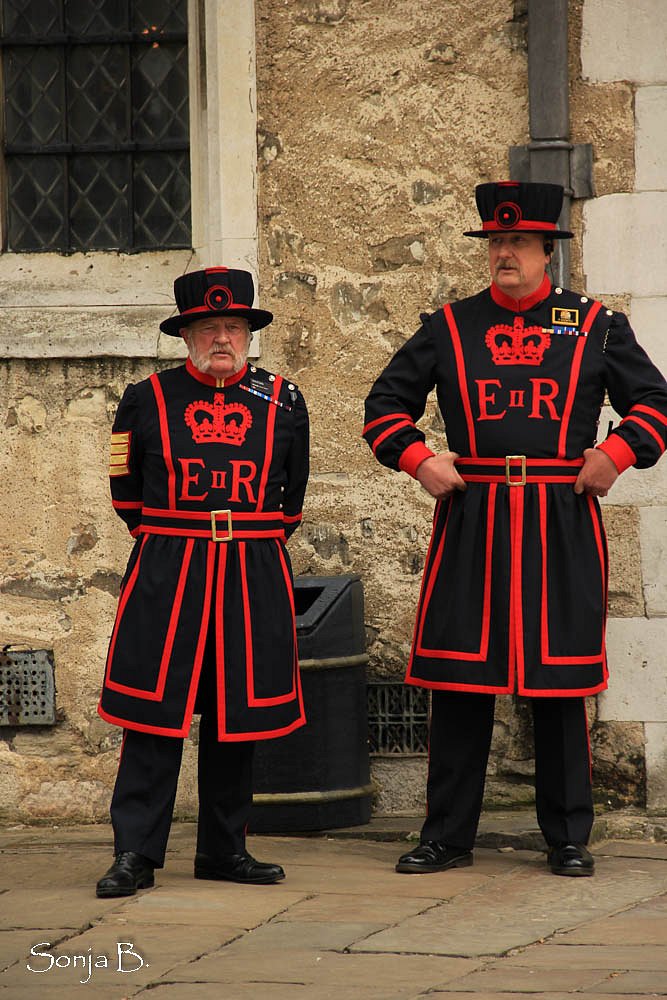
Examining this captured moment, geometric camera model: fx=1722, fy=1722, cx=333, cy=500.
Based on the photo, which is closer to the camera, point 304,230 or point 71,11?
point 304,230

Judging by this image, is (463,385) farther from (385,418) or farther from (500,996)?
(500,996)

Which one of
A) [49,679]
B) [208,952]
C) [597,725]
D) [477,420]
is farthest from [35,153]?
[208,952]

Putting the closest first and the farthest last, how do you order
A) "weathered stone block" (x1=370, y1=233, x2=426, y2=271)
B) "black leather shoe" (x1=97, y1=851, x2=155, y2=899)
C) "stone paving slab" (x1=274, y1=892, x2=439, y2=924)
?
"stone paving slab" (x1=274, y1=892, x2=439, y2=924) → "black leather shoe" (x1=97, y1=851, x2=155, y2=899) → "weathered stone block" (x1=370, y1=233, x2=426, y2=271)

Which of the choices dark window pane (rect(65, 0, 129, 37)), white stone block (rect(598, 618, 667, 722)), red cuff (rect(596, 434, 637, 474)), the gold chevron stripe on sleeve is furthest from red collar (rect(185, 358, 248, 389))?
dark window pane (rect(65, 0, 129, 37))

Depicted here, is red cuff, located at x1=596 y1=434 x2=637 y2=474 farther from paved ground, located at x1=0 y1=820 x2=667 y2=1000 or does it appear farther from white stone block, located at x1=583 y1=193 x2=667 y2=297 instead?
paved ground, located at x1=0 y1=820 x2=667 y2=1000

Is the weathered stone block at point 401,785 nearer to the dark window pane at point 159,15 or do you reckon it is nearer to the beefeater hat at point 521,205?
the beefeater hat at point 521,205

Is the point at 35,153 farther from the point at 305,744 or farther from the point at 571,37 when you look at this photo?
the point at 305,744

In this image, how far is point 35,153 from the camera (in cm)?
652

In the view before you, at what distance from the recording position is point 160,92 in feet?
21.1

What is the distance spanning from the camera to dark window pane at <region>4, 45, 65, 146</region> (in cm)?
650

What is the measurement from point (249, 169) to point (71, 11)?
104 centimetres

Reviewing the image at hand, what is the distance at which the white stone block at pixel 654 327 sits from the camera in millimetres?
5801

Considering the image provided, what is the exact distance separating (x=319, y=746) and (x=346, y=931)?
142 cm

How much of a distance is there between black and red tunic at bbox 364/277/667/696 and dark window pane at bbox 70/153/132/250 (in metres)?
1.96
